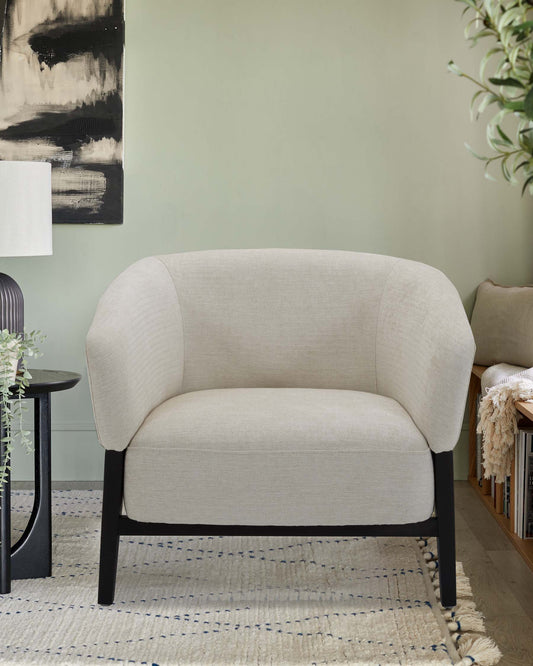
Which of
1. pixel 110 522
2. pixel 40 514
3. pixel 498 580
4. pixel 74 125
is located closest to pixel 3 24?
pixel 74 125

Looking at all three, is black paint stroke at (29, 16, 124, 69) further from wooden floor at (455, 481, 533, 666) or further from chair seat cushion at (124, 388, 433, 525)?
wooden floor at (455, 481, 533, 666)

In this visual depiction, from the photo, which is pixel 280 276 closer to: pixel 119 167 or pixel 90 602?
pixel 119 167

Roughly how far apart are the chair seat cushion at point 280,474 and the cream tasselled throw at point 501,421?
0.44 m

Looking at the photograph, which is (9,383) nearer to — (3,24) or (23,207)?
(23,207)

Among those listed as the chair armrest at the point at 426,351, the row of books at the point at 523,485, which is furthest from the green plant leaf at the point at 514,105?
the row of books at the point at 523,485

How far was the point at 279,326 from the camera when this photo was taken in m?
2.29

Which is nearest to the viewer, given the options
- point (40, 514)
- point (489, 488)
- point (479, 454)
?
point (40, 514)

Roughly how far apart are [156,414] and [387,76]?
1.68 metres

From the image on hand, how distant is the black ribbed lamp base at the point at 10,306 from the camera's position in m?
1.99

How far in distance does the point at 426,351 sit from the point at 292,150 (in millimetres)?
1295

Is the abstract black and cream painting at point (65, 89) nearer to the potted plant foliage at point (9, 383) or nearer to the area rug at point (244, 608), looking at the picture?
the potted plant foliage at point (9, 383)

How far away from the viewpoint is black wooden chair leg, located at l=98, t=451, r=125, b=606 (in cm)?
175

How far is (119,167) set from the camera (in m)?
2.81

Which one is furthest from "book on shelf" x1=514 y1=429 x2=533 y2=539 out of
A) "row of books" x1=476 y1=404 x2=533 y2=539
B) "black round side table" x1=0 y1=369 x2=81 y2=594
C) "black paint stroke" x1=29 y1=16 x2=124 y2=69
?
"black paint stroke" x1=29 y1=16 x2=124 y2=69
